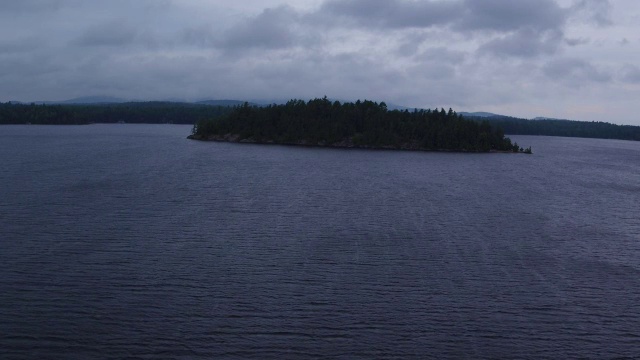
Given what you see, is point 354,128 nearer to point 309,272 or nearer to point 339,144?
point 339,144

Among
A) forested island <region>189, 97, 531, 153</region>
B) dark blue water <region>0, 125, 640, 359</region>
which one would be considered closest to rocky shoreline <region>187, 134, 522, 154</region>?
forested island <region>189, 97, 531, 153</region>

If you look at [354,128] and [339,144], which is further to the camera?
[354,128]

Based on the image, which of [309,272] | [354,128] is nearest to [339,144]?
[354,128]

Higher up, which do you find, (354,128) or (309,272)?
(354,128)

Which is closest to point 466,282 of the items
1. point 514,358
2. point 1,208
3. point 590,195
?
point 514,358

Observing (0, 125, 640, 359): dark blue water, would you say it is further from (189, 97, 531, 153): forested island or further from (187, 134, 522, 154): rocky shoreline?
(189, 97, 531, 153): forested island

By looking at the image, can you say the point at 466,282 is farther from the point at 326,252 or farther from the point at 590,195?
the point at 590,195

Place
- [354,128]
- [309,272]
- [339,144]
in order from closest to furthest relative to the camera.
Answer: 1. [309,272]
2. [339,144]
3. [354,128]

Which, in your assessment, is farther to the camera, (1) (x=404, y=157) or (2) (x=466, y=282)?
(1) (x=404, y=157)
